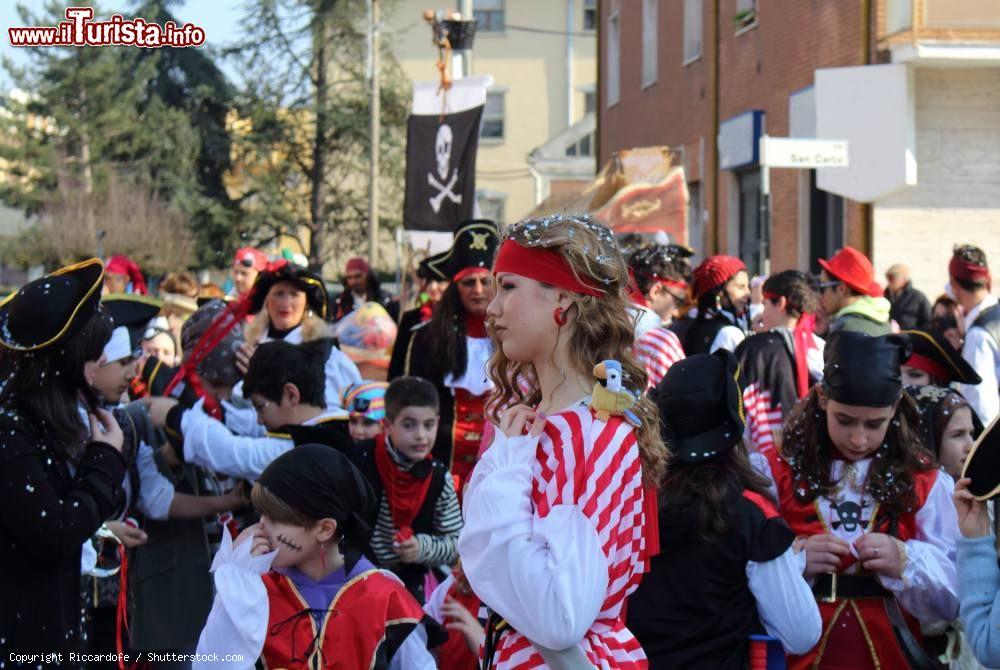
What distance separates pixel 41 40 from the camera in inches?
308

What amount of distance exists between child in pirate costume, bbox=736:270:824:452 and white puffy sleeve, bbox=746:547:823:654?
2.69m

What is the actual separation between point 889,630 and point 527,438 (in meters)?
1.95

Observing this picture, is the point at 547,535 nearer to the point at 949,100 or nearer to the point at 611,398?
the point at 611,398

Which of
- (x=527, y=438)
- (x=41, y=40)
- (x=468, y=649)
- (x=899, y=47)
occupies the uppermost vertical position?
(x=899, y=47)

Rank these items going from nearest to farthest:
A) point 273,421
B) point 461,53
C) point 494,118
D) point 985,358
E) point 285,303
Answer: point 273,421
point 285,303
point 985,358
point 461,53
point 494,118

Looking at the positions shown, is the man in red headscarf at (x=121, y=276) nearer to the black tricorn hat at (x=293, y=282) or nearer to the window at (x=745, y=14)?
the black tricorn hat at (x=293, y=282)

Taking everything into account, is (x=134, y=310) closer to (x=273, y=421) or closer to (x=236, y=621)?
(x=273, y=421)

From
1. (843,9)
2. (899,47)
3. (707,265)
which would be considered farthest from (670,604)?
(843,9)

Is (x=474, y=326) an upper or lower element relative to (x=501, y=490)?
upper

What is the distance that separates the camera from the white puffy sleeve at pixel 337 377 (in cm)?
668

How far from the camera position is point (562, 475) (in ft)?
9.42

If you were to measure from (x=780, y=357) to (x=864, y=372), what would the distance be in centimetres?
285

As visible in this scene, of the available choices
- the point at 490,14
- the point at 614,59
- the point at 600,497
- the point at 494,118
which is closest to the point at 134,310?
the point at 600,497

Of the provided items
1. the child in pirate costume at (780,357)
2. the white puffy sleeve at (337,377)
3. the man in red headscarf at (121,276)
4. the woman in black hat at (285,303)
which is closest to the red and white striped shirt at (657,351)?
the child in pirate costume at (780,357)
